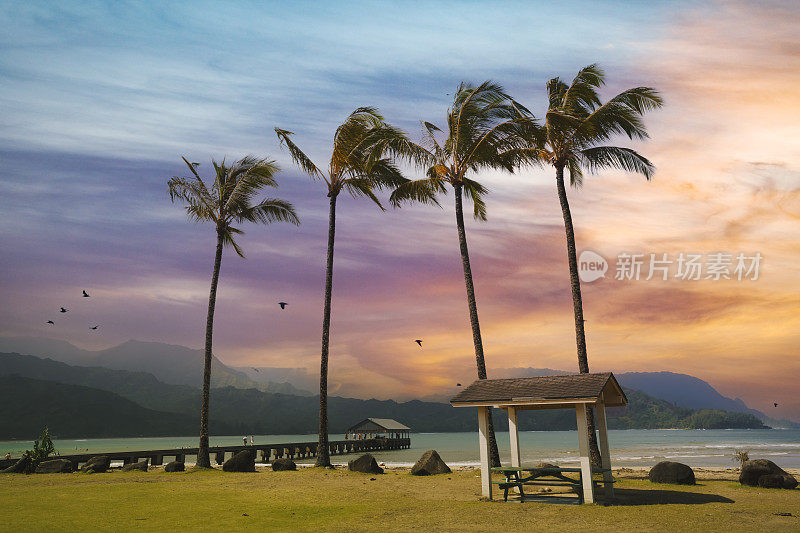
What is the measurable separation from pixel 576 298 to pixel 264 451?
46977 millimetres

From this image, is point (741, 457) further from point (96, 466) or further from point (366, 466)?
point (96, 466)

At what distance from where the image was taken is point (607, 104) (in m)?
23.0

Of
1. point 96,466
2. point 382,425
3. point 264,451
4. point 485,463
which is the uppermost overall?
point 485,463

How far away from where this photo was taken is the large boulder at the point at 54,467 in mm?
27844

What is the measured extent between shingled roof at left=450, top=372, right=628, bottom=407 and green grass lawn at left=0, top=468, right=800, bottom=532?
273cm

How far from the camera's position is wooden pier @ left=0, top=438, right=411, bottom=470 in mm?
40903

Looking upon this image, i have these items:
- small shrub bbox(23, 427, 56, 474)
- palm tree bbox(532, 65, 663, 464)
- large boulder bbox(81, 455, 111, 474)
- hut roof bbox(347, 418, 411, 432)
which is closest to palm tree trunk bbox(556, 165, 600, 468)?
palm tree bbox(532, 65, 663, 464)

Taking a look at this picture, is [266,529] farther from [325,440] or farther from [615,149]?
[615,149]

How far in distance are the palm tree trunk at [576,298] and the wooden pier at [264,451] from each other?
26111 mm

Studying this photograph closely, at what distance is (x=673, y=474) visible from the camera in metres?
20.0

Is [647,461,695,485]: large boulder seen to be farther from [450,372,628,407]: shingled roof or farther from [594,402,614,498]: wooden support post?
[594,402,614,498]: wooden support post

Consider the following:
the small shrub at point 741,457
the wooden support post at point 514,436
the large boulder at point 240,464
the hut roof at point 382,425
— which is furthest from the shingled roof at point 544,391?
the hut roof at point 382,425

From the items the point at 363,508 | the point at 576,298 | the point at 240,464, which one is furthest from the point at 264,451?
the point at 363,508

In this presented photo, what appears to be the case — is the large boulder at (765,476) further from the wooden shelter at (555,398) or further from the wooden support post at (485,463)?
the wooden support post at (485,463)
